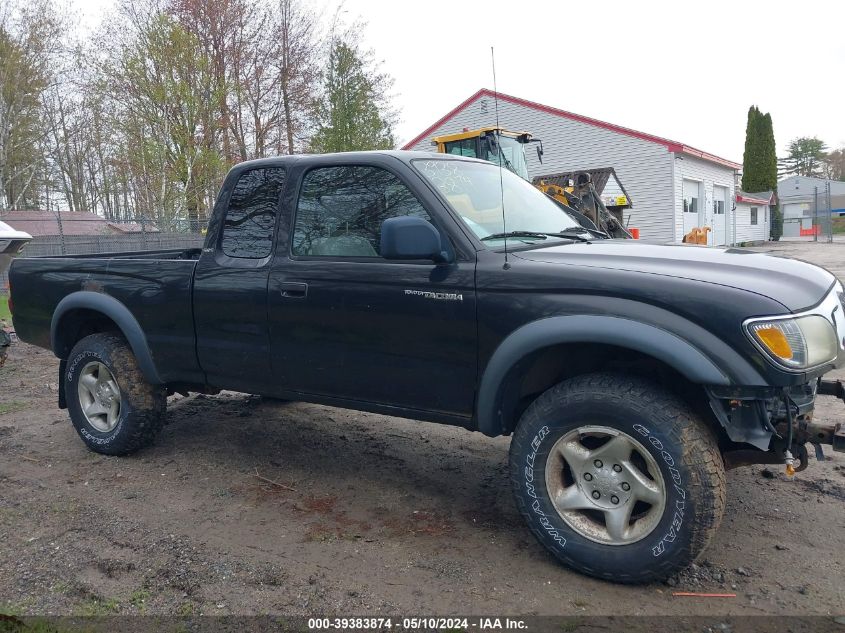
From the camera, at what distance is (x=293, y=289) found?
154 inches

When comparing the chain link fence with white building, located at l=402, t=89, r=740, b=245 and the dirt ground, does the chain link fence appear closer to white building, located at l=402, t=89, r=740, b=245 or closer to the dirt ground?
the dirt ground

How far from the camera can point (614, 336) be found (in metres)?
2.91

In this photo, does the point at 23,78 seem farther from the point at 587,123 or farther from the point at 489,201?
the point at 489,201

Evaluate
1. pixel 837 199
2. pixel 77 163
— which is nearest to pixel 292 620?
pixel 77 163

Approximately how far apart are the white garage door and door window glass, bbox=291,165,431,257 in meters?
33.0

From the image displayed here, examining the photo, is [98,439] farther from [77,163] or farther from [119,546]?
[77,163]

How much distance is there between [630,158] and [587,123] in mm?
2385

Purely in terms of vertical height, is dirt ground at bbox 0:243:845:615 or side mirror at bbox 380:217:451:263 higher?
side mirror at bbox 380:217:451:263

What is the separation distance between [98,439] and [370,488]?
2.07 meters

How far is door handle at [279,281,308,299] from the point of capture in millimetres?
3867

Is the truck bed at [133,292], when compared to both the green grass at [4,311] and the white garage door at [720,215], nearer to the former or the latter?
the green grass at [4,311]

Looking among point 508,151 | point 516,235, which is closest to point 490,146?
point 508,151

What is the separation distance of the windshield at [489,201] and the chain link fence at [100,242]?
524 inches

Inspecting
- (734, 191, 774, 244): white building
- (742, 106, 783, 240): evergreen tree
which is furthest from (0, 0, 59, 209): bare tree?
(742, 106, 783, 240): evergreen tree
